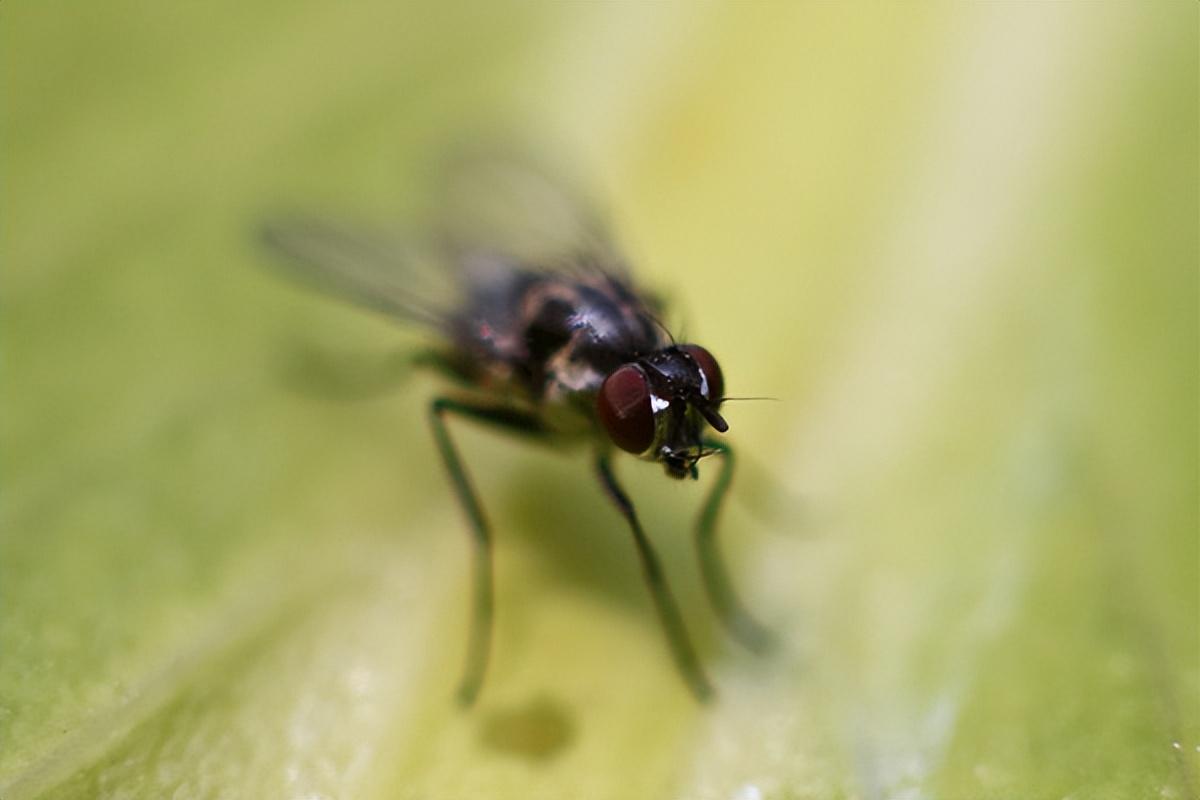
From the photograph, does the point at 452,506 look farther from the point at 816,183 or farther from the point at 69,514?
the point at 816,183

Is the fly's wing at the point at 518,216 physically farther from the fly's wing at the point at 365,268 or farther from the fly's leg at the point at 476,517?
the fly's leg at the point at 476,517

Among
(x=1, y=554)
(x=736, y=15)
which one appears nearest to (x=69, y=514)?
(x=1, y=554)

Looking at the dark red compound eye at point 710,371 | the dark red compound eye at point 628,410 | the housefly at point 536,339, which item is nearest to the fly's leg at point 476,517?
the housefly at point 536,339

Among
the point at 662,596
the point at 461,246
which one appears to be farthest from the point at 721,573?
the point at 461,246

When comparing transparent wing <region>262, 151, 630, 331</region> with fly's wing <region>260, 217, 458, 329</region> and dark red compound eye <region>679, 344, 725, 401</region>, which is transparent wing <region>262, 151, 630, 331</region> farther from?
dark red compound eye <region>679, 344, 725, 401</region>

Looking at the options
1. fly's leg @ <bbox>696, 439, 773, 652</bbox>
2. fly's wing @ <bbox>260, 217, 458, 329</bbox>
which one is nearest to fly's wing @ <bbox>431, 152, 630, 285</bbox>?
fly's wing @ <bbox>260, 217, 458, 329</bbox>

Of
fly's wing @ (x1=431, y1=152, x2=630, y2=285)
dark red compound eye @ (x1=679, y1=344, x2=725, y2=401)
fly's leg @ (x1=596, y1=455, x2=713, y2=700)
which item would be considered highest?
dark red compound eye @ (x1=679, y1=344, x2=725, y2=401)
